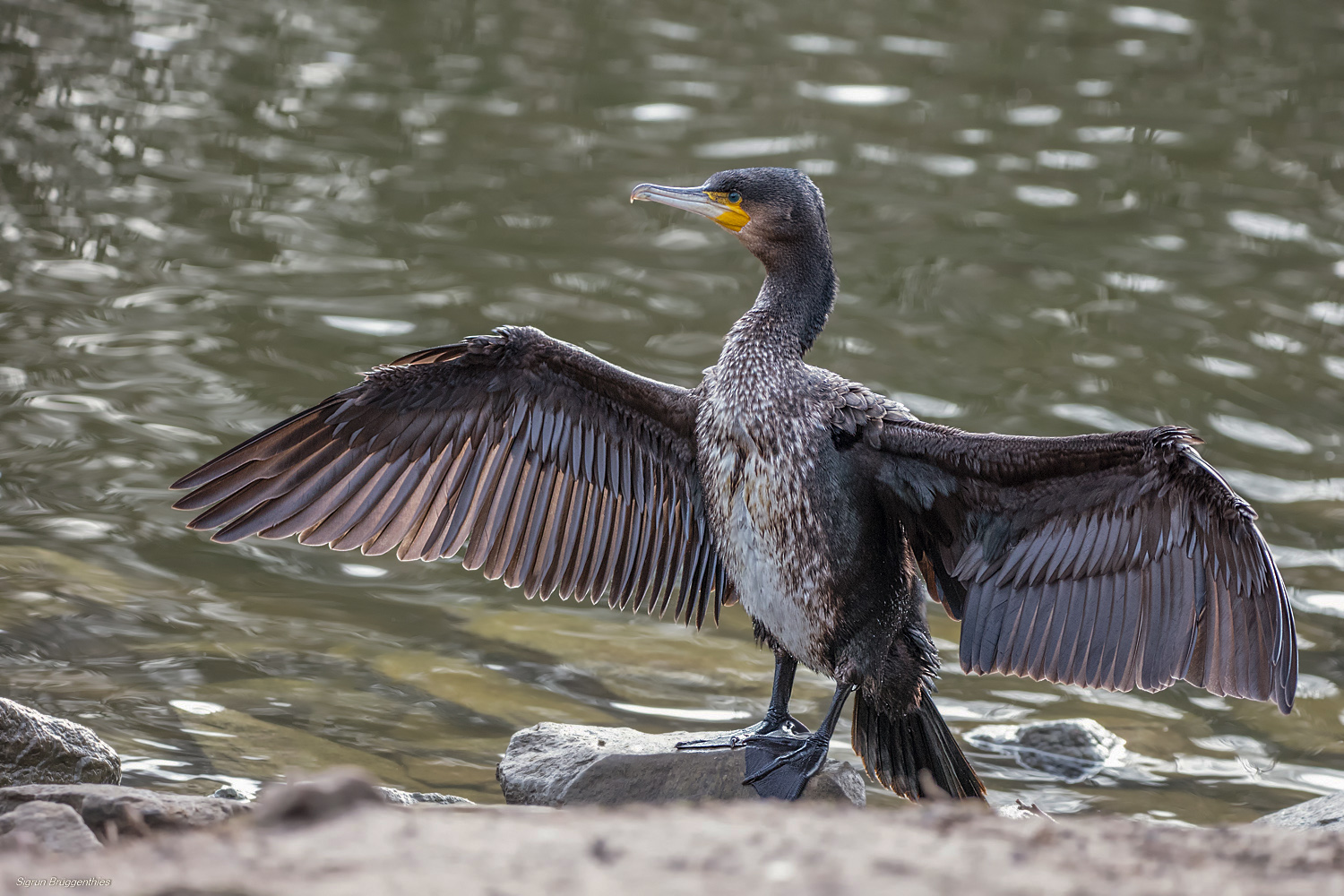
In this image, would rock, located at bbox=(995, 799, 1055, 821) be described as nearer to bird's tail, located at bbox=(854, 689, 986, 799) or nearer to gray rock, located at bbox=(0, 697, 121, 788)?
bird's tail, located at bbox=(854, 689, 986, 799)

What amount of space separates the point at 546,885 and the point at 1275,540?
6.02 m

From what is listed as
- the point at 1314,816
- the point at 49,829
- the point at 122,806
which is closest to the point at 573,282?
the point at 1314,816

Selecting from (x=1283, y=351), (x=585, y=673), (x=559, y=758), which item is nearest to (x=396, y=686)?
(x=585, y=673)

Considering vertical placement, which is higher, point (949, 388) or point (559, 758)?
point (949, 388)

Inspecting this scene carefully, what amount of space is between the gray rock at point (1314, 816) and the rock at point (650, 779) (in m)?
1.30

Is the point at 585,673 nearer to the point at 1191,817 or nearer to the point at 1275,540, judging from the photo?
the point at 1191,817

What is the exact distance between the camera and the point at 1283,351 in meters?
9.64

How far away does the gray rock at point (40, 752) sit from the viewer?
4.70 metres

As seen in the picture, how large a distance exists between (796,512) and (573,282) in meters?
5.65

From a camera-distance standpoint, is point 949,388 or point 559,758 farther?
point 949,388

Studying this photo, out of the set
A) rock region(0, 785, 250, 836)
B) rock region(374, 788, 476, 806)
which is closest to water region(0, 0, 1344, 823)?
rock region(374, 788, 476, 806)

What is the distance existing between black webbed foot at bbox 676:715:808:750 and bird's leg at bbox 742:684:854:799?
7 centimetres

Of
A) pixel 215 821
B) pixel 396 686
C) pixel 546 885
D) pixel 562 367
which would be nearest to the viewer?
pixel 546 885

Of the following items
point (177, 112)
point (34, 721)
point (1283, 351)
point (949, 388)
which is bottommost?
point (34, 721)
